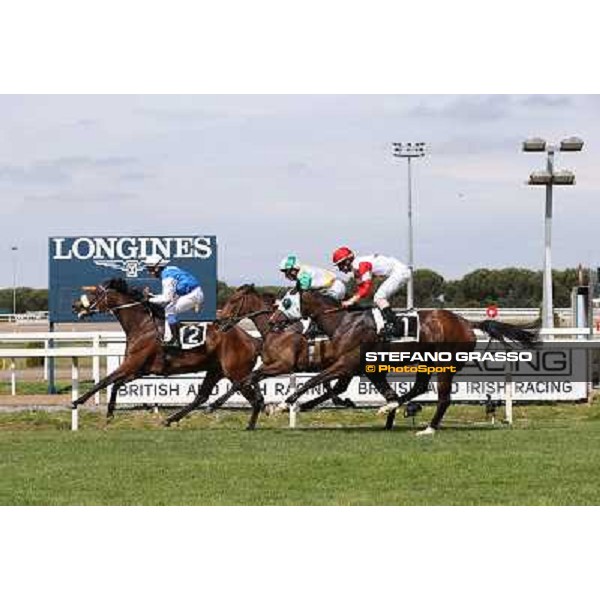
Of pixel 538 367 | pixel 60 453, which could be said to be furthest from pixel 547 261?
pixel 60 453

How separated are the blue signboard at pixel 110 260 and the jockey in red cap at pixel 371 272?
6662 millimetres

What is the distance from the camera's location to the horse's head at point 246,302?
634 inches

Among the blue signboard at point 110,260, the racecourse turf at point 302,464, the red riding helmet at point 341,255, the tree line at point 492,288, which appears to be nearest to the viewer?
the racecourse turf at point 302,464

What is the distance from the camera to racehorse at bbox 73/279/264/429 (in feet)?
53.1

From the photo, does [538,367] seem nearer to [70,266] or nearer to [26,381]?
[70,266]

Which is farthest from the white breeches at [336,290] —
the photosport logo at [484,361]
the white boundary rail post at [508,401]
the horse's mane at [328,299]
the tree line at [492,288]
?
the tree line at [492,288]

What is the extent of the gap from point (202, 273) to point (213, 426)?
5.03 metres

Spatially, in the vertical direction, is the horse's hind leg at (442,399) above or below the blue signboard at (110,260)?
below

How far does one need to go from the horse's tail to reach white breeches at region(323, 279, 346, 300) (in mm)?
1532

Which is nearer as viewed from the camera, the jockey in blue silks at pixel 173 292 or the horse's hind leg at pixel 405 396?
the horse's hind leg at pixel 405 396

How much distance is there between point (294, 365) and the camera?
52.2 ft

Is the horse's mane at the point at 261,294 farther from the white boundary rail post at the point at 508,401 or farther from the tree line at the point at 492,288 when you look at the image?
the tree line at the point at 492,288

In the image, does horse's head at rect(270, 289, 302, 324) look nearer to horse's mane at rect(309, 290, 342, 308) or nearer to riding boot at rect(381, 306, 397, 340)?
horse's mane at rect(309, 290, 342, 308)

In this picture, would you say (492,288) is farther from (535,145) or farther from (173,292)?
(173,292)
